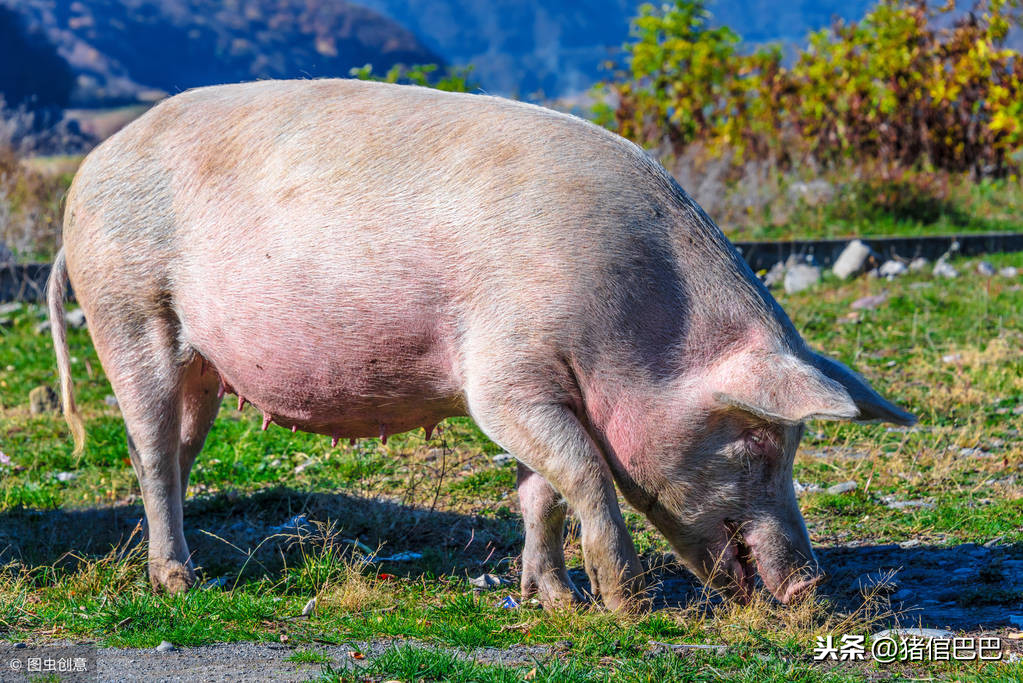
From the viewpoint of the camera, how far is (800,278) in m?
9.85

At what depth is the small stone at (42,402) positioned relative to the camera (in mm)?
6934

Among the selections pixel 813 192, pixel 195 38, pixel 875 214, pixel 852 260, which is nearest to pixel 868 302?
pixel 852 260

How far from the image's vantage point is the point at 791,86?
1534 cm

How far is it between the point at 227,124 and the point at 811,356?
2.28m

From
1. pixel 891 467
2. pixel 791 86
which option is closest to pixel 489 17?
pixel 791 86

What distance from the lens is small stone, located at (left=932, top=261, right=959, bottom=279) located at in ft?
32.2

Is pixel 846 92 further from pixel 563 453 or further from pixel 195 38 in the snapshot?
pixel 195 38

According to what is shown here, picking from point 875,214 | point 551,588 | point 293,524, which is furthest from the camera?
point 875,214

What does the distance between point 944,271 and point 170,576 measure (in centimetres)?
751

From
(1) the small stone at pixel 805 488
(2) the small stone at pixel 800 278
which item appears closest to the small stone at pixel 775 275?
Answer: (2) the small stone at pixel 800 278

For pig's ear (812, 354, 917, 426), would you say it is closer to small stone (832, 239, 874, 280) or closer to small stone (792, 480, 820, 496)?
small stone (792, 480, 820, 496)

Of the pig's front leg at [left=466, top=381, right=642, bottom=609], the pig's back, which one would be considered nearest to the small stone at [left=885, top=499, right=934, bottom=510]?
the pig's front leg at [left=466, top=381, right=642, bottom=609]

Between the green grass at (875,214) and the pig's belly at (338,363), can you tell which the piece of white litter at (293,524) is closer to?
the pig's belly at (338,363)

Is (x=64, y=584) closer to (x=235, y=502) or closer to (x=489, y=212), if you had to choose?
(x=235, y=502)
